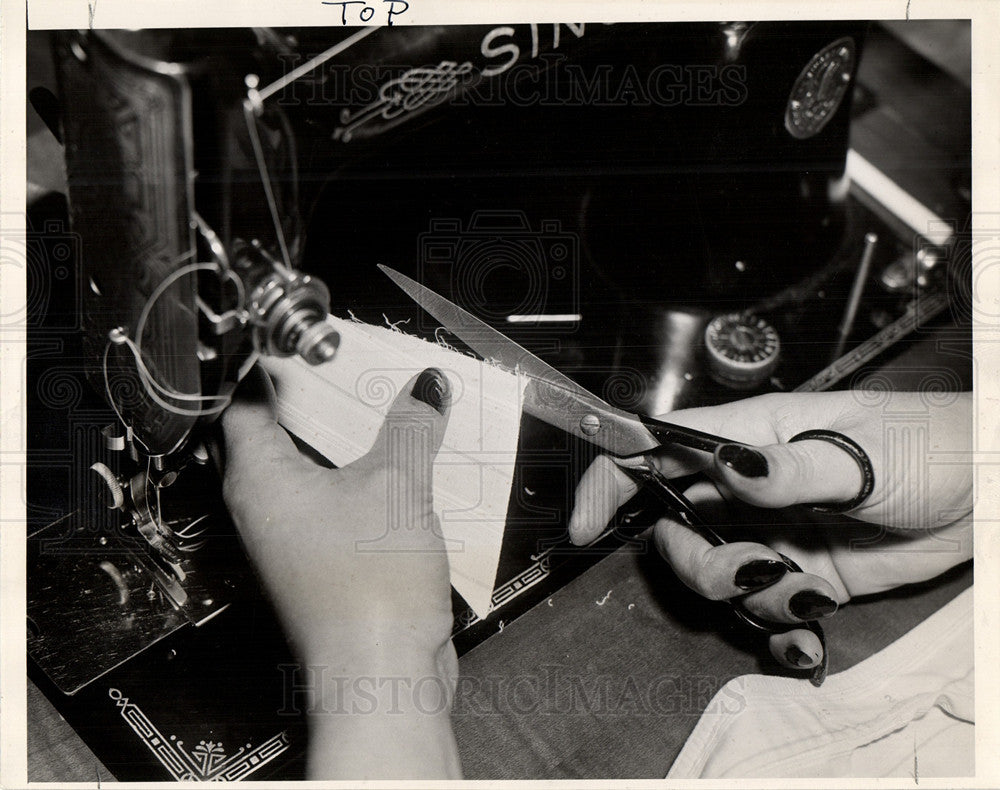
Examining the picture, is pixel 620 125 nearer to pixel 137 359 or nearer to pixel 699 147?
pixel 699 147

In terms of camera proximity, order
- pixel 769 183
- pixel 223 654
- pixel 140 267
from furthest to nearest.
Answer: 1. pixel 769 183
2. pixel 223 654
3. pixel 140 267

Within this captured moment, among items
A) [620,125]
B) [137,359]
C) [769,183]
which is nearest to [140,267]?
[137,359]

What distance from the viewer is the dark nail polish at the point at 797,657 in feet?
2.42

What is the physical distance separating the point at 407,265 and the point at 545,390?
0.57 ft

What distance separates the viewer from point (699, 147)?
0.81 m

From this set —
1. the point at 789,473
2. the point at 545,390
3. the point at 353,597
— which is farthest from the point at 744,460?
the point at 353,597

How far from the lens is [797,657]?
2.43ft

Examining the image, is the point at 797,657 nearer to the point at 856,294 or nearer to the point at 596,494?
the point at 596,494

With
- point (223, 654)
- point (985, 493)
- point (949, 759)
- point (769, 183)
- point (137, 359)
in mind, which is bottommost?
point (949, 759)

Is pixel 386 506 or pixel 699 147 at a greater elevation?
pixel 699 147

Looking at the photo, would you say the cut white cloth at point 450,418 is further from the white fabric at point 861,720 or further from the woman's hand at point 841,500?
the white fabric at point 861,720

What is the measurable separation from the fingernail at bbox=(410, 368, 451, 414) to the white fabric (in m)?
0.35

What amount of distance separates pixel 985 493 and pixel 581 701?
0.42 metres

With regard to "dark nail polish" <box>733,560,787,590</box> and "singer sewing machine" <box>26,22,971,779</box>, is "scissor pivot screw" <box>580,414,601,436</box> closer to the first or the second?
"singer sewing machine" <box>26,22,971,779</box>
